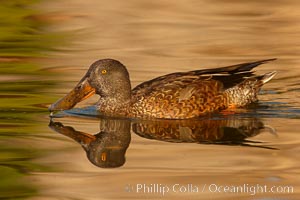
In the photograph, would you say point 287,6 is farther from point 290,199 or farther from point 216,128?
point 290,199

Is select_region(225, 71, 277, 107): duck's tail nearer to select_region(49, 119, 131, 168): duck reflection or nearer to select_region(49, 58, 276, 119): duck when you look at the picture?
select_region(49, 58, 276, 119): duck

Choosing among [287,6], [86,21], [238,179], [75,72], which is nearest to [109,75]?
[75,72]

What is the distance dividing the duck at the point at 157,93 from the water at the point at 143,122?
0.22m

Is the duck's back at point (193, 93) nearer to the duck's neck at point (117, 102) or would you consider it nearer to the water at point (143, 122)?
the duck's neck at point (117, 102)

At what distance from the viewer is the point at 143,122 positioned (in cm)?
1064

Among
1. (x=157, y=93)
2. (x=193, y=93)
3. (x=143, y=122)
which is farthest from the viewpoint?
(x=193, y=93)

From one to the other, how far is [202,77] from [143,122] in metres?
0.89

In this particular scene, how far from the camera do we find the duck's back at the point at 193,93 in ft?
35.4

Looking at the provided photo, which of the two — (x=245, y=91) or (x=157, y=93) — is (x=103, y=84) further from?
(x=245, y=91)

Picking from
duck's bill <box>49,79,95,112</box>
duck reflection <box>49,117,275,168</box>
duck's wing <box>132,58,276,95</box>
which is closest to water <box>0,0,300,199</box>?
duck reflection <box>49,117,275,168</box>

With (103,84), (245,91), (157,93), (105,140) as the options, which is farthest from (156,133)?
(245,91)

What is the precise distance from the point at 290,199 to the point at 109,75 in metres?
3.94

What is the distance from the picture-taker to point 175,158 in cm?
874

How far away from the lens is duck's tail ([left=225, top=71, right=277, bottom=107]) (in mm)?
11297
